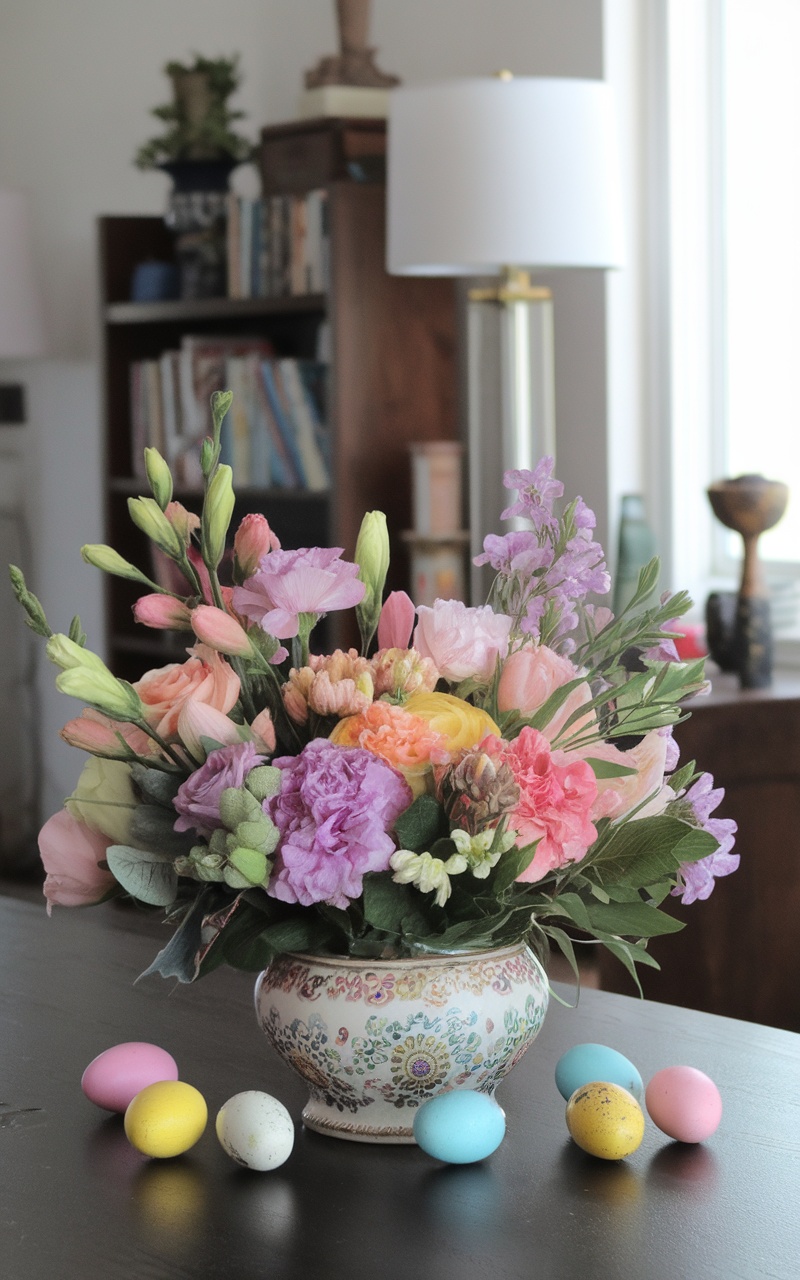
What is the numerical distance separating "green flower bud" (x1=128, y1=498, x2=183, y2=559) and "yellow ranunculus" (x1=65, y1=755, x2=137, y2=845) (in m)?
0.12

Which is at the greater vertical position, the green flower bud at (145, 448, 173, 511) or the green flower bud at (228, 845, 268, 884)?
the green flower bud at (145, 448, 173, 511)

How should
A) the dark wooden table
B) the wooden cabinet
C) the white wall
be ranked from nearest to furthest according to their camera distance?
1. the dark wooden table
2. the wooden cabinet
3. the white wall

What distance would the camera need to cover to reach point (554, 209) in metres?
2.43

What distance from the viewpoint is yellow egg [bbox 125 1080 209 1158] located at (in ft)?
2.86

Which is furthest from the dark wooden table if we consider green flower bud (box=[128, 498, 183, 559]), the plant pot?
the plant pot

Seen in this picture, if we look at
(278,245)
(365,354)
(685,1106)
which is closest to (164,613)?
(685,1106)

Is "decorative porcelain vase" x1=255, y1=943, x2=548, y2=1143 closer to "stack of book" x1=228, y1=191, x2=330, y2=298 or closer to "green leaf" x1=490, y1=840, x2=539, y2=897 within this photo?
"green leaf" x1=490, y1=840, x2=539, y2=897

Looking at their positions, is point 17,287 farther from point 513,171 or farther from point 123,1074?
point 123,1074

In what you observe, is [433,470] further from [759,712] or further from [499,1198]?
[499,1198]

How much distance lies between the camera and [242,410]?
3215mm

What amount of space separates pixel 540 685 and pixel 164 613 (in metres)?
0.20

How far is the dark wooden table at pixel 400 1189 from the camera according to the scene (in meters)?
0.77

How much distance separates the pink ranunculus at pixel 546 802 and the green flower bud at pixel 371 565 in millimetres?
124

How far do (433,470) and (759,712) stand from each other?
0.90m
